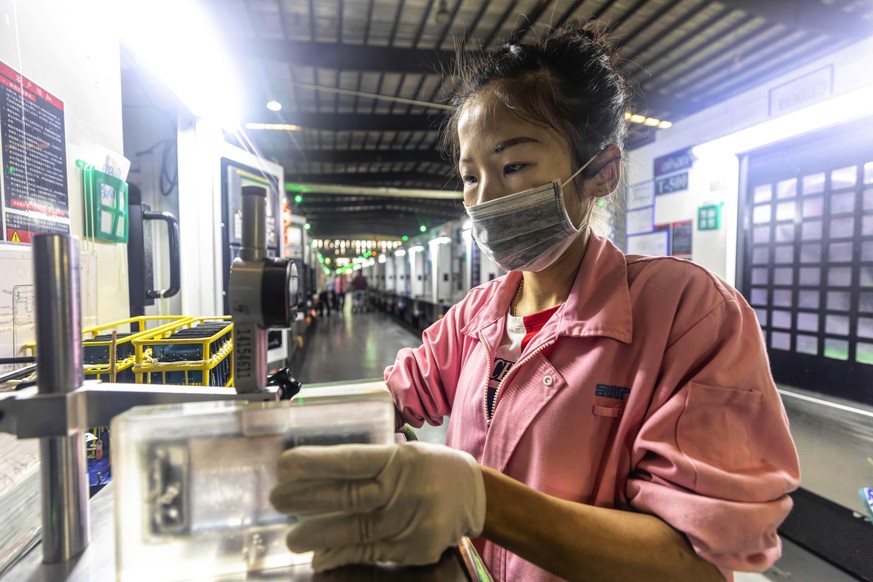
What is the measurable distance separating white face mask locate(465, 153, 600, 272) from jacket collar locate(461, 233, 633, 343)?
9cm

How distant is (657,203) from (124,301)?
493 centimetres

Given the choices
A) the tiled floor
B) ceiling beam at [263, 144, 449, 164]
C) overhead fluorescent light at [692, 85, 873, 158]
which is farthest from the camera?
ceiling beam at [263, 144, 449, 164]

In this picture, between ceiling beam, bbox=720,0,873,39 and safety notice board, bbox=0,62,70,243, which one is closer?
safety notice board, bbox=0,62,70,243

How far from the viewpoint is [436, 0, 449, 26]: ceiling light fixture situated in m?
3.57

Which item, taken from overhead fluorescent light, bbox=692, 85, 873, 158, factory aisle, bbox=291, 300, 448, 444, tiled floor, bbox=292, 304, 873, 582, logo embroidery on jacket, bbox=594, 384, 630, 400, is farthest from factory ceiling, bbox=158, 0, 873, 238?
factory aisle, bbox=291, 300, 448, 444

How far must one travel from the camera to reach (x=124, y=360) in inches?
46.9

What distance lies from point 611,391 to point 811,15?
3877mm

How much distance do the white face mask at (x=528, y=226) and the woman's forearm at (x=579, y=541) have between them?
2.11 ft

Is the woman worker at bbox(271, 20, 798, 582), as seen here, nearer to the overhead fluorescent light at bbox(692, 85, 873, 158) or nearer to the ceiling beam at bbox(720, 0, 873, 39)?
the overhead fluorescent light at bbox(692, 85, 873, 158)

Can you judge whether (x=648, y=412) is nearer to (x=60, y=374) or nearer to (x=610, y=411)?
(x=610, y=411)

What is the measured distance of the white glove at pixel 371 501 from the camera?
52 cm

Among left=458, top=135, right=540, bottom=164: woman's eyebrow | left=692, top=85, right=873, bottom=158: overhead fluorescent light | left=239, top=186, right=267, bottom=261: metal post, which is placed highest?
left=692, top=85, right=873, bottom=158: overhead fluorescent light

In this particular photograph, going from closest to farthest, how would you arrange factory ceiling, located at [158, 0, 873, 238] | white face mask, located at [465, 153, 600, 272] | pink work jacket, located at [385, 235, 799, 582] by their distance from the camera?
pink work jacket, located at [385, 235, 799, 582]
white face mask, located at [465, 153, 600, 272]
factory ceiling, located at [158, 0, 873, 238]

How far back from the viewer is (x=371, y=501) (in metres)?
0.54
